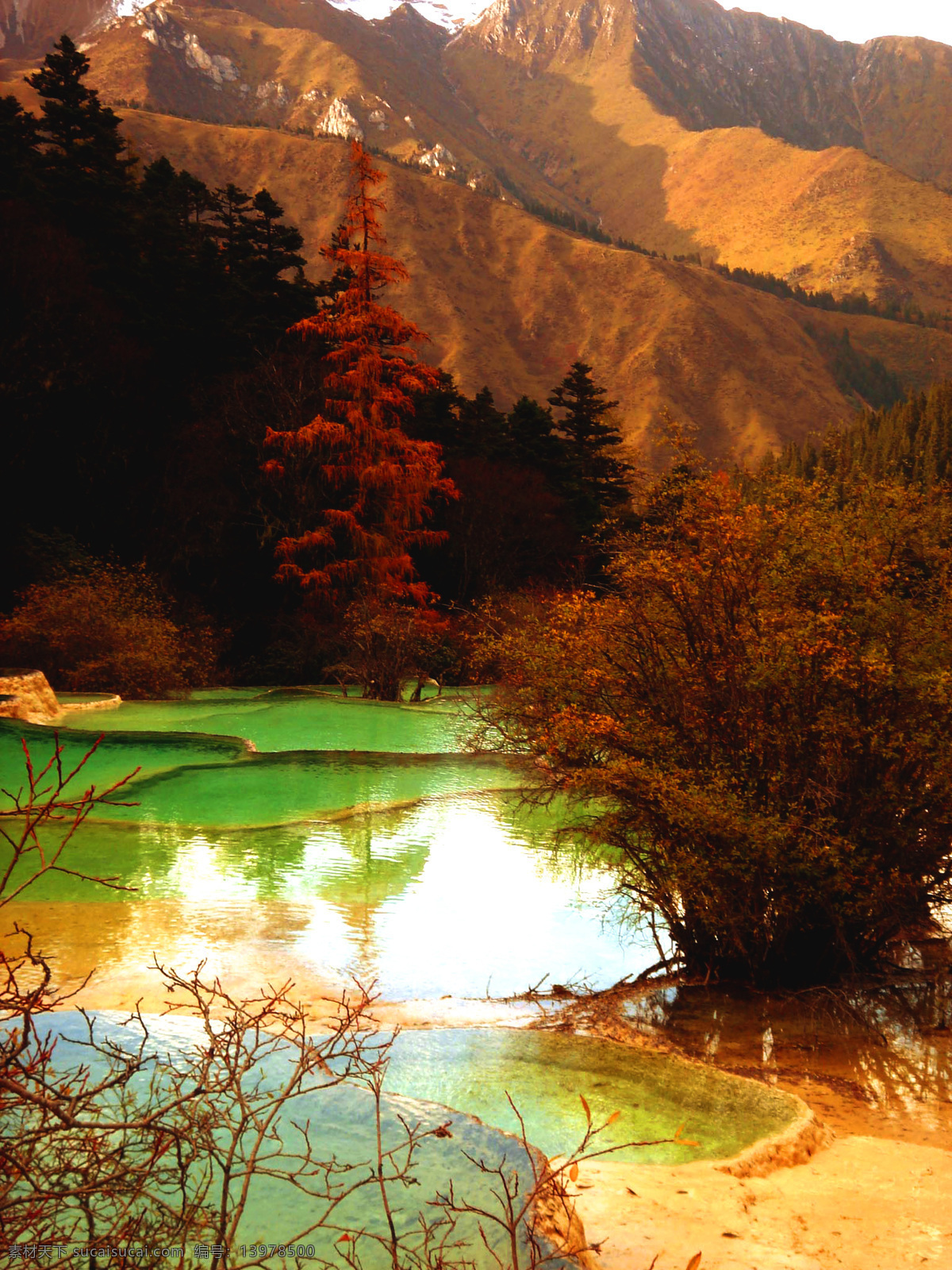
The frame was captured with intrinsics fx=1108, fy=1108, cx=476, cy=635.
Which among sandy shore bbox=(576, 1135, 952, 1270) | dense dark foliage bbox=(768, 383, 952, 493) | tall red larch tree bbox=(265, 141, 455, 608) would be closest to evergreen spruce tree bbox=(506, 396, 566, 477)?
tall red larch tree bbox=(265, 141, 455, 608)

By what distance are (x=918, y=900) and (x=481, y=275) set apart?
565ft

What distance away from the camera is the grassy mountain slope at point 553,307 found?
485 feet

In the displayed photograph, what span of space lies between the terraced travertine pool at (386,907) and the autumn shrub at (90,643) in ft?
17.8

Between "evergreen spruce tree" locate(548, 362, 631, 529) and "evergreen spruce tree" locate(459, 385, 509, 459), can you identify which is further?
"evergreen spruce tree" locate(548, 362, 631, 529)

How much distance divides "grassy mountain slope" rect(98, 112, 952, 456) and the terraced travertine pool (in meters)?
130

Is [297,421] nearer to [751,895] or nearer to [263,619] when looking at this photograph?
[263,619]

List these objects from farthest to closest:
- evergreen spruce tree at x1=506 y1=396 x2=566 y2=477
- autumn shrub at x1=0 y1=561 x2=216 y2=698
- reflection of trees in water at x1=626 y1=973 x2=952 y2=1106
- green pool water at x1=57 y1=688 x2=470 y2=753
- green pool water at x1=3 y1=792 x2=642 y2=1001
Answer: evergreen spruce tree at x1=506 y1=396 x2=566 y2=477 → autumn shrub at x1=0 y1=561 x2=216 y2=698 → green pool water at x1=57 y1=688 x2=470 y2=753 → green pool water at x1=3 y1=792 x2=642 y2=1001 → reflection of trees in water at x1=626 y1=973 x2=952 y2=1106

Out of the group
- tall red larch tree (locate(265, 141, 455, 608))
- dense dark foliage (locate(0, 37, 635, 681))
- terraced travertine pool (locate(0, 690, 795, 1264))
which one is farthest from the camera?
tall red larch tree (locate(265, 141, 455, 608))

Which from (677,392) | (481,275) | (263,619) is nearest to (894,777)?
(263,619)

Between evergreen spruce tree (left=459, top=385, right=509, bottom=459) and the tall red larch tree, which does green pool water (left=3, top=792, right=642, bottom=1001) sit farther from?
evergreen spruce tree (left=459, top=385, right=509, bottom=459)

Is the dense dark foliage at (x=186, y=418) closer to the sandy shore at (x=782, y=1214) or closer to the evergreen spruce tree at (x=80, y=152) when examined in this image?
the evergreen spruce tree at (x=80, y=152)

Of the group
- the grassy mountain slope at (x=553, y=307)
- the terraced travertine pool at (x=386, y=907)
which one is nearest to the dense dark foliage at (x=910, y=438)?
the grassy mountain slope at (x=553, y=307)

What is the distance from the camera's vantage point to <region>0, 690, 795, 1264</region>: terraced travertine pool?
532cm

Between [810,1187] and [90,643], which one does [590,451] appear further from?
[810,1187]
